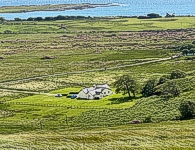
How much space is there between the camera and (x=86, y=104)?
92688 millimetres

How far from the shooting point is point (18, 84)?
403 ft

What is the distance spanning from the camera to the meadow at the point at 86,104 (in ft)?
179

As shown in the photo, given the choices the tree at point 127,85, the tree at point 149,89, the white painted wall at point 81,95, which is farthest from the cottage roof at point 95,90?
the tree at point 149,89

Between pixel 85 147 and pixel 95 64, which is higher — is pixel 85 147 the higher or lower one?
the lower one

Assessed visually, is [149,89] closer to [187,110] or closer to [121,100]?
[121,100]

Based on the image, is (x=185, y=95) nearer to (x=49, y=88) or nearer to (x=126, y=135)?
(x=126, y=135)

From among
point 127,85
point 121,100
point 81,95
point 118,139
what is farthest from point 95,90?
point 118,139

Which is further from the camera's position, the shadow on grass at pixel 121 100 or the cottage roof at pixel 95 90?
the cottage roof at pixel 95 90

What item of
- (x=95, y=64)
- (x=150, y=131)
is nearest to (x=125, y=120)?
(x=150, y=131)

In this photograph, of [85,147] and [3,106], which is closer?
[85,147]

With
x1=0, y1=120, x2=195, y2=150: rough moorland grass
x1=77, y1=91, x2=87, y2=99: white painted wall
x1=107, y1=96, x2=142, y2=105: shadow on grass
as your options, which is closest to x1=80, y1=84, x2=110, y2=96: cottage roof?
x1=77, y1=91, x2=87, y2=99: white painted wall

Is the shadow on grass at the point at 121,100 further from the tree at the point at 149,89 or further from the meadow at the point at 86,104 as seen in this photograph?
the tree at the point at 149,89

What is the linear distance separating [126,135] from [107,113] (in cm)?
2442

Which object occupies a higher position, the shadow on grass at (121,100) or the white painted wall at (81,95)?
the white painted wall at (81,95)
